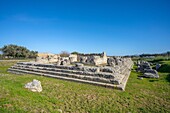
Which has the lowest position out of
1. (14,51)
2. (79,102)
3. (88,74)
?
(79,102)

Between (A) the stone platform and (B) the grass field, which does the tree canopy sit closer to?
(A) the stone platform

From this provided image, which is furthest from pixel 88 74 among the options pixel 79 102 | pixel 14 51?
pixel 14 51

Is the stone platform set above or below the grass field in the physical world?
above

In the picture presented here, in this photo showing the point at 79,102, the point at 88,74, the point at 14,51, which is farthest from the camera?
the point at 14,51

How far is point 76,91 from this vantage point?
269 inches

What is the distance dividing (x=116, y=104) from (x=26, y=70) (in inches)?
437

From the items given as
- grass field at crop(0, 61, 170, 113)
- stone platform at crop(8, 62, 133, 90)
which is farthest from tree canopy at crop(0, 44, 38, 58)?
grass field at crop(0, 61, 170, 113)

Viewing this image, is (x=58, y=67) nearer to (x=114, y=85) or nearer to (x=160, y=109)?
(x=114, y=85)

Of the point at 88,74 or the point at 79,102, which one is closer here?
the point at 79,102

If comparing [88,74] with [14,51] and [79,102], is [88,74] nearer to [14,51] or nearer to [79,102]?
[79,102]

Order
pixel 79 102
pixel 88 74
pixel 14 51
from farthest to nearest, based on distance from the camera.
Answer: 1. pixel 14 51
2. pixel 88 74
3. pixel 79 102

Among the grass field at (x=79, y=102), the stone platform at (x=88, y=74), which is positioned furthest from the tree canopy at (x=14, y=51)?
the grass field at (x=79, y=102)

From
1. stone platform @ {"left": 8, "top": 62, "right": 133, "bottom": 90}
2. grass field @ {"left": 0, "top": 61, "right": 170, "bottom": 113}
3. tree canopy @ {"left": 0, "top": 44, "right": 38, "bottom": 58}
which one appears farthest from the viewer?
tree canopy @ {"left": 0, "top": 44, "right": 38, "bottom": 58}

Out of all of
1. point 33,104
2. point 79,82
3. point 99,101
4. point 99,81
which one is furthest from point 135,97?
point 33,104
